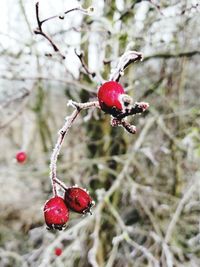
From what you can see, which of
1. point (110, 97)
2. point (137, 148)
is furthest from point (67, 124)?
A: point (137, 148)

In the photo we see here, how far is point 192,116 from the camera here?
11.4 feet

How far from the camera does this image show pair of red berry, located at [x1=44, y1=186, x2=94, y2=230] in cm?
96

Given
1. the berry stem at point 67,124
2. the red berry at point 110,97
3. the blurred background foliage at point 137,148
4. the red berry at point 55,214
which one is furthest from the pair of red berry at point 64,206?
the blurred background foliage at point 137,148

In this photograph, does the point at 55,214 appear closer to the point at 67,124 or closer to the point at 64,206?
the point at 64,206

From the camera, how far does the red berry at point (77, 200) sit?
986 mm

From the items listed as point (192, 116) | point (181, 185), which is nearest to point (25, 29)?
point (192, 116)

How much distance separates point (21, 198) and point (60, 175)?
2920mm

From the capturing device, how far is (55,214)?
96cm

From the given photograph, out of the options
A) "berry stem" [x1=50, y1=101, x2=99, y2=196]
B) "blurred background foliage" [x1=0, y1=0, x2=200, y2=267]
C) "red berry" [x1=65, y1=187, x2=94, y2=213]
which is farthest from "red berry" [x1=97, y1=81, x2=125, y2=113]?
"blurred background foliage" [x1=0, y1=0, x2=200, y2=267]

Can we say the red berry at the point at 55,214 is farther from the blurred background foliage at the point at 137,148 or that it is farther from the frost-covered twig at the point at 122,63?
the blurred background foliage at the point at 137,148

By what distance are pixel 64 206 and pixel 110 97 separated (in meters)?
0.34

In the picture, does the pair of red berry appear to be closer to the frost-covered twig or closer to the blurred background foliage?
the frost-covered twig

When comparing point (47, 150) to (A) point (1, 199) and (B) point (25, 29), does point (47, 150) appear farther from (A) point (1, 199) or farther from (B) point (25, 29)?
(A) point (1, 199)

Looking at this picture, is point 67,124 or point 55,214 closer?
point 67,124
